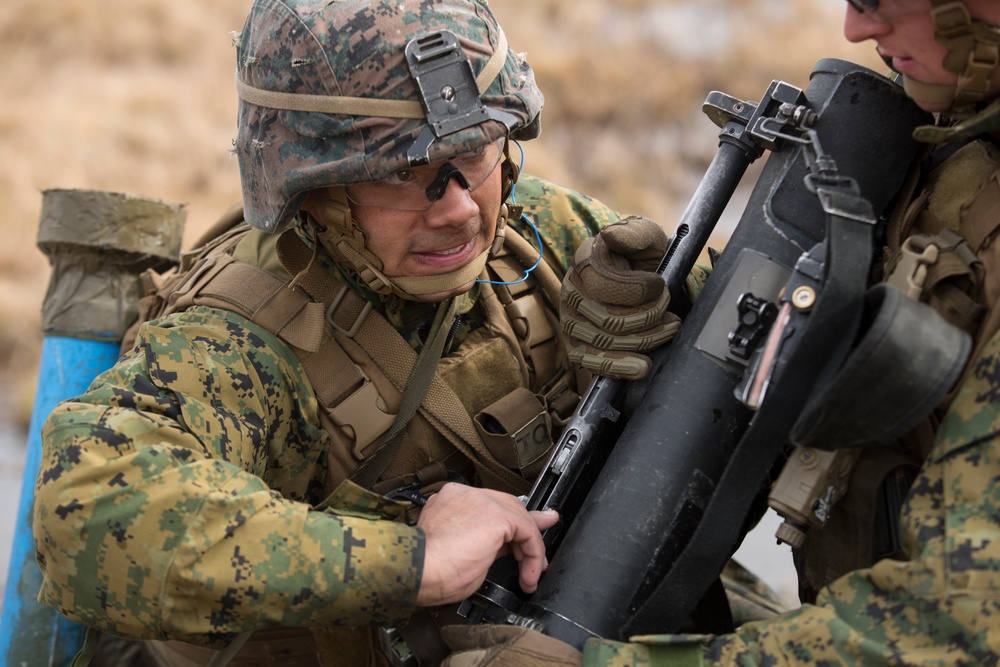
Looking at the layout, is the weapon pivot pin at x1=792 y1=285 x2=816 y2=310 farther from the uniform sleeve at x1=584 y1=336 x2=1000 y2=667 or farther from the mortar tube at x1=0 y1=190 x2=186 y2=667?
the mortar tube at x1=0 y1=190 x2=186 y2=667

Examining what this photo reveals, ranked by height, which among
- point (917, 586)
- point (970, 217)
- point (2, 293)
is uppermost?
point (970, 217)

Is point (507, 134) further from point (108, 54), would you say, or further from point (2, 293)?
point (108, 54)

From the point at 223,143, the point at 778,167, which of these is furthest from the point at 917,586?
the point at 223,143

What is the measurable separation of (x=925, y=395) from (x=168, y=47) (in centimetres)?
1101

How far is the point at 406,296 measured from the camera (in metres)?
3.11

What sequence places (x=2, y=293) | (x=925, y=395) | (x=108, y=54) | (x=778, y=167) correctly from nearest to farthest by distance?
1. (x=925, y=395)
2. (x=778, y=167)
3. (x=2, y=293)
4. (x=108, y=54)

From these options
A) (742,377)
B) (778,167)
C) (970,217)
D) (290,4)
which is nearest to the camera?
(970,217)

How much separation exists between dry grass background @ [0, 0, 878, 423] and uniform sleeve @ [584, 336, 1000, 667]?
21.7 ft

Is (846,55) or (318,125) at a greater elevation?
(846,55)

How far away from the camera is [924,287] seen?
2289 mm

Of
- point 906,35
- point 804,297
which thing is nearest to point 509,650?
point 804,297

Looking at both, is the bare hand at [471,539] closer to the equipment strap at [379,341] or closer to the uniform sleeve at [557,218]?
the equipment strap at [379,341]

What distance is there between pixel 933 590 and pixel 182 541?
159cm

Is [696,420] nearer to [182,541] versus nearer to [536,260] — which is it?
[536,260]
